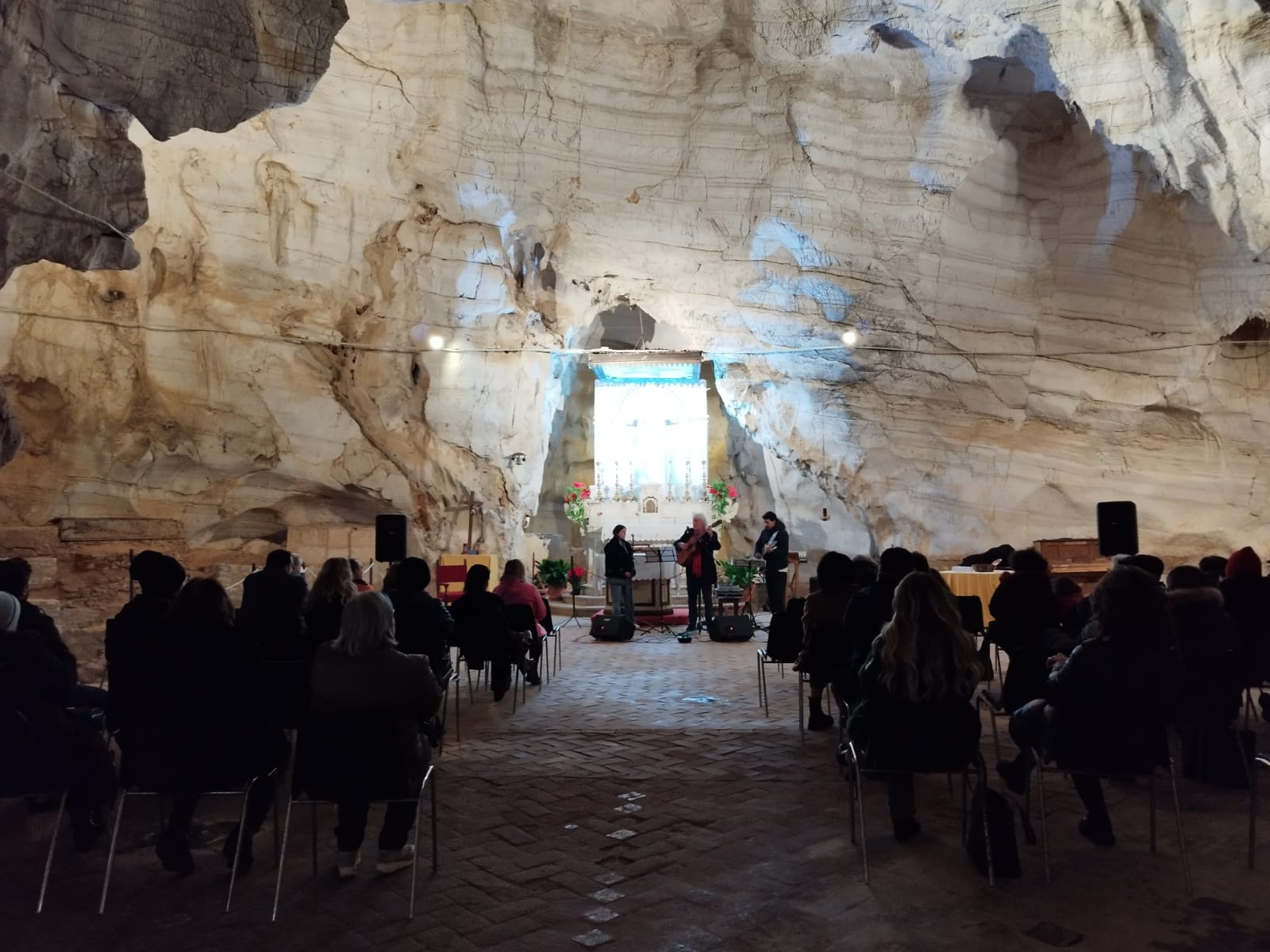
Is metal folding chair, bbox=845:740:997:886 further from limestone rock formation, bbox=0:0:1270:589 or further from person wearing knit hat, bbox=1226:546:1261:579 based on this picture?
limestone rock formation, bbox=0:0:1270:589

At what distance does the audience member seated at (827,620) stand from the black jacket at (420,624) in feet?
7.14

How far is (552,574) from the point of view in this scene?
14.5 m

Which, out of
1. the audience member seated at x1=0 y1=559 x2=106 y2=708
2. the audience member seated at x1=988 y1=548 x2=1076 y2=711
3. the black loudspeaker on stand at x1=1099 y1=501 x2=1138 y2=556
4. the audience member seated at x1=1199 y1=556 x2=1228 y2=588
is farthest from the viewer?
the black loudspeaker on stand at x1=1099 y1=501 x2=1138 y2=556

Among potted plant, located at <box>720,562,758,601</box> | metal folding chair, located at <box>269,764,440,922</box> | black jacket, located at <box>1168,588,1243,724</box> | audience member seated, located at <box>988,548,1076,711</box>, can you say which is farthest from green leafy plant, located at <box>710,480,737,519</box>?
metal folding chair, located at <box>269,764,440,922</box>

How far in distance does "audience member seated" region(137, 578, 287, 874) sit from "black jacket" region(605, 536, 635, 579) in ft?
24.8

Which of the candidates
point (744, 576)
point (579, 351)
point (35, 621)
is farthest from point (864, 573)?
point (579, 351)

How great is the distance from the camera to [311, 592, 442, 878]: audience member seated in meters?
3.35

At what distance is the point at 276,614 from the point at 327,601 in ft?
0.91

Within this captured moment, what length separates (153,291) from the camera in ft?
40.0

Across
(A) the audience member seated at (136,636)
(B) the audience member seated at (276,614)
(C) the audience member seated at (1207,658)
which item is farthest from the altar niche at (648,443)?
(A) the audience member seated at (136,636)

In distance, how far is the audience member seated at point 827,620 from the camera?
211 inches

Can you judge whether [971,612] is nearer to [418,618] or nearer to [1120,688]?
[1120,688]

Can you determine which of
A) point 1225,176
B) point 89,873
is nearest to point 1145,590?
point 89,873

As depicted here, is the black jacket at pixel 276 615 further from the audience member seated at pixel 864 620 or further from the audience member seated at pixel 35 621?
the audience member seated at pixel 864 620
